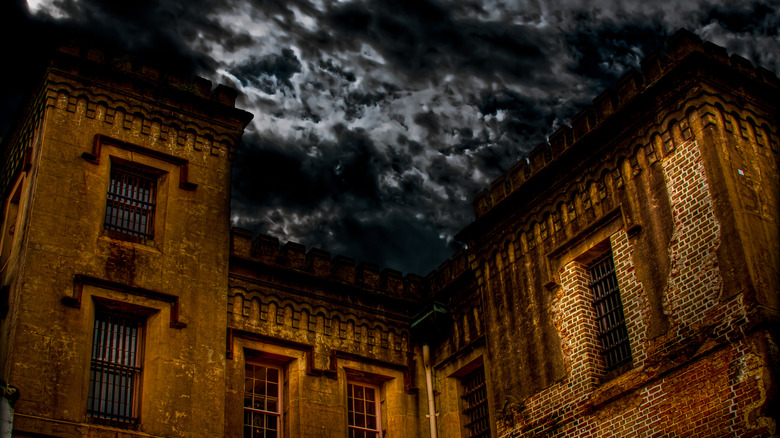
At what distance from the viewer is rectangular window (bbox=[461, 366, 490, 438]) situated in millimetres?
19828

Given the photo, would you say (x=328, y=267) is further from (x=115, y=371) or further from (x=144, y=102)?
(x=115, y=371)

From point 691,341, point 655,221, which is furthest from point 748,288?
point 655,221

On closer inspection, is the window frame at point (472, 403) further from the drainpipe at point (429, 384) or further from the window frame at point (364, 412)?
the window frame at point (364, 412)

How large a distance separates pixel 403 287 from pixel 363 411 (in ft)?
11.0

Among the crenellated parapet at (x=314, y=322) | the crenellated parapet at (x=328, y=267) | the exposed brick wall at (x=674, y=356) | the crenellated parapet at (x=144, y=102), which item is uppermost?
the crenellated parapet at (x=144, y=102)

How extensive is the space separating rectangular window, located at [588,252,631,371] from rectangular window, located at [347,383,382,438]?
18.9ft

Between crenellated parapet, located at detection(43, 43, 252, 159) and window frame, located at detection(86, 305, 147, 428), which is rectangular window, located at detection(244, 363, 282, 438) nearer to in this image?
window frame, located at detection(86, 305, 147, 428)

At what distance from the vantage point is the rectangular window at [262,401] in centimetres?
1853

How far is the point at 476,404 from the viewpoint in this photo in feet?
66.0

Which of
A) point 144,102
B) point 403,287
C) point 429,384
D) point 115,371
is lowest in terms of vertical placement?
point 115,371

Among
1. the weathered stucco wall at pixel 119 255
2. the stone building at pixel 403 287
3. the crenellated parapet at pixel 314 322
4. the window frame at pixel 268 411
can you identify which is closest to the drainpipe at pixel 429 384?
the stone building at pixel 403 287

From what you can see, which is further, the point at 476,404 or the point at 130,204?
the point at 476,404

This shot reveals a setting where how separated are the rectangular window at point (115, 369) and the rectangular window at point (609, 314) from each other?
866cm

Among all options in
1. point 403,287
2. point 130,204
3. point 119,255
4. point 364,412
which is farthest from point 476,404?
point 130,204
